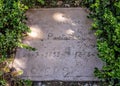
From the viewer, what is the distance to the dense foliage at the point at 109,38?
330 centimetres

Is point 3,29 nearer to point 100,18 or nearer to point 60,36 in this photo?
point 60,36

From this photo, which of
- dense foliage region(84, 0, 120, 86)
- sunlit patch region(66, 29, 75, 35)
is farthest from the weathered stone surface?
dense foliage region(84, 0, 120, 86)

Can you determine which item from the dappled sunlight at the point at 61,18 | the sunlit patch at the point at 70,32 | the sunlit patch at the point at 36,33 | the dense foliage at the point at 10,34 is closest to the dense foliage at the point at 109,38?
the sunlit patch at the point at 70,32

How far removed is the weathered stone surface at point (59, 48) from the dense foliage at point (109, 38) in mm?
297

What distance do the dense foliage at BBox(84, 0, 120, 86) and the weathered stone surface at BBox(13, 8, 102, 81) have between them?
0.97 feet

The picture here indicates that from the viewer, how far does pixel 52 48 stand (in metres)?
4.14

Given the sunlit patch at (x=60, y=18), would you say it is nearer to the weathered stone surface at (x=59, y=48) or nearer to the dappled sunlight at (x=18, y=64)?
the weathered stone surface at (x=59, y=48)

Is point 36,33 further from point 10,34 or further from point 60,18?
point 10,34

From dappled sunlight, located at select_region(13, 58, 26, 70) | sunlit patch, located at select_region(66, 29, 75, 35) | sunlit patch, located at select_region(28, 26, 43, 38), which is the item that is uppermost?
sunlit patch, located at select_region(66, 29, 75, 35)

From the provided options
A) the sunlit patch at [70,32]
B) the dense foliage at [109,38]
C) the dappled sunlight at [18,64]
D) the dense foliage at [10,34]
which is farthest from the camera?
the sunlit patch at [70,32]

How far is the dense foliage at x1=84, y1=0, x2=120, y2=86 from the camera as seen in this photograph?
3305mm

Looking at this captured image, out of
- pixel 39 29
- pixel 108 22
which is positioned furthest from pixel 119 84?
pixel 39 29

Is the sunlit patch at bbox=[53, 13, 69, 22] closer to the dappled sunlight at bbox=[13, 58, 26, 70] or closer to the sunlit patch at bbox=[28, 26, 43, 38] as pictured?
the sunlit patch at bbox=[28, 26, 43, 38]

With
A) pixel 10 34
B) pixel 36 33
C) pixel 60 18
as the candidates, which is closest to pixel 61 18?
pixel 60 18
